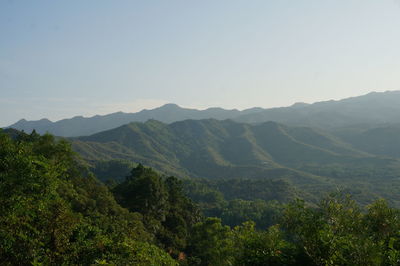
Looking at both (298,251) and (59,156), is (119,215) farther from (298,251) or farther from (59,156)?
(298,251)

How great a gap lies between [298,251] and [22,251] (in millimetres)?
15906

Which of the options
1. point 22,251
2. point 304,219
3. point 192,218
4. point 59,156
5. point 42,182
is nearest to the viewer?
point 22,251

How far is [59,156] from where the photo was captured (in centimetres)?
5019

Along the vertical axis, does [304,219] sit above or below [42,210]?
below

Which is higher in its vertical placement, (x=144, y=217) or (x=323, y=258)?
(x=323, y=258)

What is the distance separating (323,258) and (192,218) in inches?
2854

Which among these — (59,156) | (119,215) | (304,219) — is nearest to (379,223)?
(304,219)

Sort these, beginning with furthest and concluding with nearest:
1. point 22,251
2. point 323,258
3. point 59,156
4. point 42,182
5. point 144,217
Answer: point 144,217 < point 59,156 < point 42,182 < point 22,251 < point 323,258

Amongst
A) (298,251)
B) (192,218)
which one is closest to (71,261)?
(298,251)

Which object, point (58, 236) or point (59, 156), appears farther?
point (59, 156)

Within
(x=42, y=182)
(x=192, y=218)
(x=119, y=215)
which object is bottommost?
(x=192, y=218)

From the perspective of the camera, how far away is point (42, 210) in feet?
64.8

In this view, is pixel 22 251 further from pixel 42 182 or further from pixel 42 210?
pixel 42 182

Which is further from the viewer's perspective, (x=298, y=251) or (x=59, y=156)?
(x=59, y=156)
